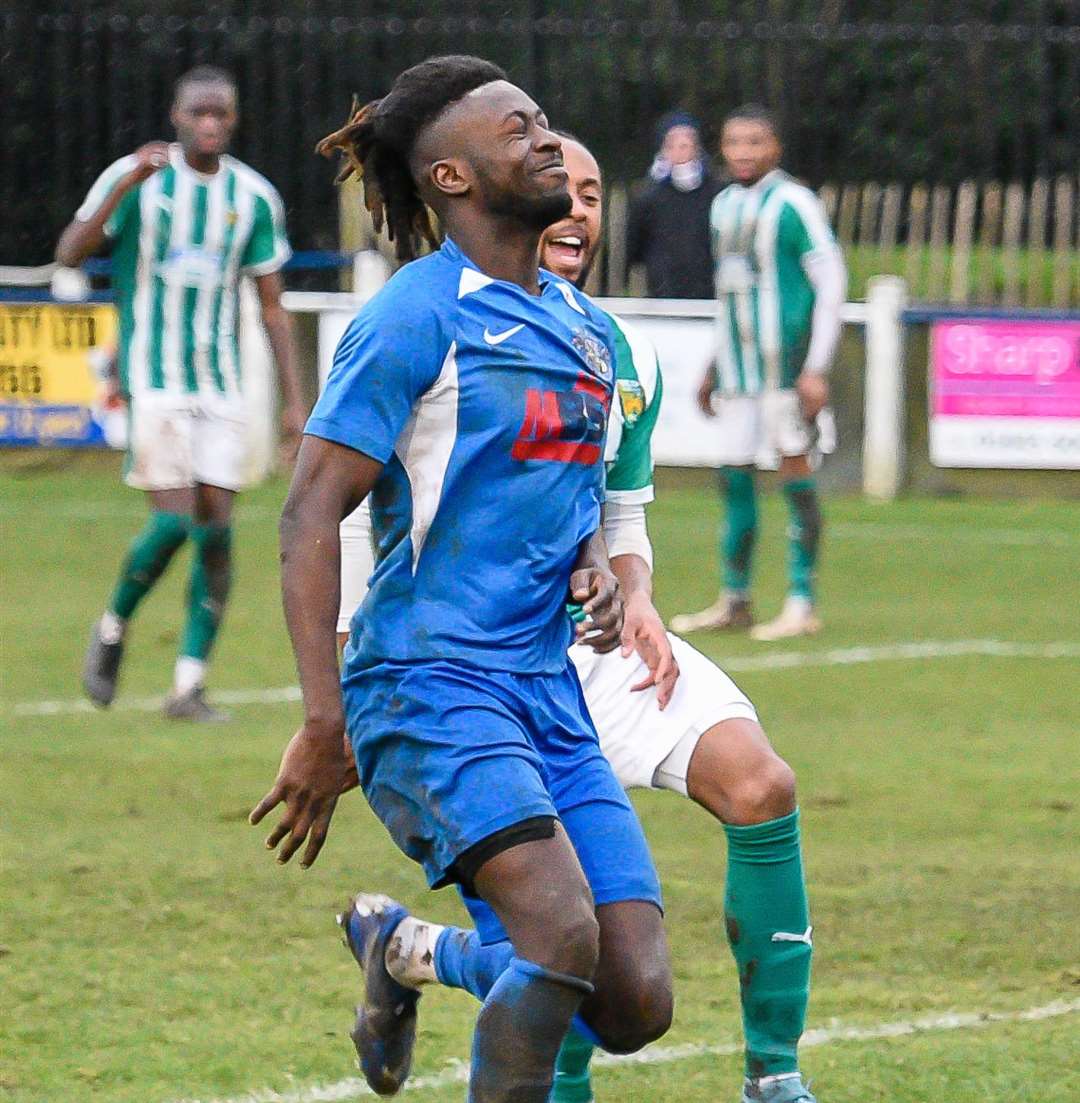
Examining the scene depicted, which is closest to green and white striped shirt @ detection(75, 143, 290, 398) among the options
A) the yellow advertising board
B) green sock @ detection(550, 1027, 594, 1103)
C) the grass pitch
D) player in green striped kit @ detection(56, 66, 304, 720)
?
player in green striped kit @ detection(56, 66, 304, 720)

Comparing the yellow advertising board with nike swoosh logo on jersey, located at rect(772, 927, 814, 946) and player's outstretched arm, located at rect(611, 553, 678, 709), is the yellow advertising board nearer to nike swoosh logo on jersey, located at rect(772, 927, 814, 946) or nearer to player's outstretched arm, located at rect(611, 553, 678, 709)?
player's outstretched arm, located at rect(611, 553, 678, 709)

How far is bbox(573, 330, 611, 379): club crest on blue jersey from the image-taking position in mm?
4020

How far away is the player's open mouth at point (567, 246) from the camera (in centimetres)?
480

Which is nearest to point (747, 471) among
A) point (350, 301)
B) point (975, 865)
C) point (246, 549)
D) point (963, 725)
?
point (963, 725)

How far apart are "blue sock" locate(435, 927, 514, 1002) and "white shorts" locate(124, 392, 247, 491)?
15.6 ft

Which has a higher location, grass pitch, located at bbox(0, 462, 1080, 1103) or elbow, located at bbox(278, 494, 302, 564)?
elbow, located at bbox(278, 494, 302, 564)

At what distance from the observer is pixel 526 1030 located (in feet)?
12.1

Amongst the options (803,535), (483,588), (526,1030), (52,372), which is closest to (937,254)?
(52,372)

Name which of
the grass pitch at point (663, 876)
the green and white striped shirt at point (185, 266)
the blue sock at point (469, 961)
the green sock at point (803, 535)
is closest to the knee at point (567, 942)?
the blue sock at point (469, 961)

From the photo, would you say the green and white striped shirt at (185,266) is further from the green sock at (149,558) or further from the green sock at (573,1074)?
the green sock at (573,1074)

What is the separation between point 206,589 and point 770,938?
482 cm

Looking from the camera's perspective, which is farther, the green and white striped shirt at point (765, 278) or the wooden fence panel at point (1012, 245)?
the wooden fence panel at point (1012, 245)

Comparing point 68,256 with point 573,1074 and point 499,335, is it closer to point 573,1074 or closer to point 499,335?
point 573,1074

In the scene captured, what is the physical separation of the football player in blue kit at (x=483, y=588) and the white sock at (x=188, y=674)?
4.87m
